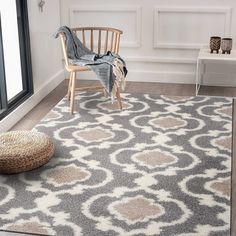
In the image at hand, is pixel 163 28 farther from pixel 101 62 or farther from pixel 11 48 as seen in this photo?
pixel 11 48

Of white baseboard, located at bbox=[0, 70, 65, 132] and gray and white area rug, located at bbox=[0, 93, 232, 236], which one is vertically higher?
white baseboard, located at bbox=[0, 70, 65, 132]

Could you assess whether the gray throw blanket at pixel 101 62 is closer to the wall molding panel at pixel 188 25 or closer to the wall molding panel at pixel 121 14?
the wall molding panel at pixel 121 14

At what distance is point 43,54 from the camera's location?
431 centimetres

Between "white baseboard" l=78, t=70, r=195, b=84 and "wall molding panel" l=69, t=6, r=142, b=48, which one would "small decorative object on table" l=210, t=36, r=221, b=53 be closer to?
"white baseboard" l=78, t=70, r=195, b=84

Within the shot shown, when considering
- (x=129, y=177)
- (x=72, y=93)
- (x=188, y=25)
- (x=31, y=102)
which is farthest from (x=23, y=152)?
(x=188, y=25)

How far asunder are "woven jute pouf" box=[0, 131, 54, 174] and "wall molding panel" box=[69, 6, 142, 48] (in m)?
1.98

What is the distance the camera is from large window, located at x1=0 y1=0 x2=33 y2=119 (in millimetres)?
3631

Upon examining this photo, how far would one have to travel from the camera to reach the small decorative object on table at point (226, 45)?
4.19 metres

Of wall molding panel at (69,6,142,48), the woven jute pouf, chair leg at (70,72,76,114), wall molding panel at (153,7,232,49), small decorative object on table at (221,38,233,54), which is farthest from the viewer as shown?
wall molding panel at (69,6,142,48)

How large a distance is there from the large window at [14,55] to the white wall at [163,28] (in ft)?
3.09

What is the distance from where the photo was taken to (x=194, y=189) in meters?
2.64

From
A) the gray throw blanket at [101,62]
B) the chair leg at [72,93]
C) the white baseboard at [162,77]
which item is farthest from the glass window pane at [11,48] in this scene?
the white baseboard at [162,77]

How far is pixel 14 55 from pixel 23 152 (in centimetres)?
138

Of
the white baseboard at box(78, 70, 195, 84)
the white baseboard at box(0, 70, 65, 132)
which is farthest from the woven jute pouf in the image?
the white baseboard at box(78, 70, 195, 84)
